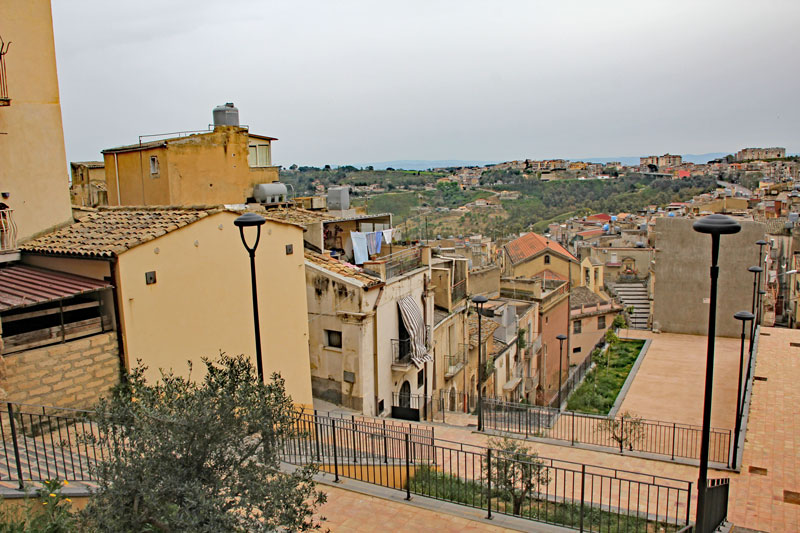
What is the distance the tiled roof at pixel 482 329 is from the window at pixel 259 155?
1229 centimetres

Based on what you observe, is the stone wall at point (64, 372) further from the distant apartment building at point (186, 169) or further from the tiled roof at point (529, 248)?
the tiled roof at point (529, 248)

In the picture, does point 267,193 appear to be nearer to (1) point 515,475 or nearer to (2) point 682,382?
(1) point 515,475

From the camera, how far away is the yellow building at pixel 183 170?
68.0 feet

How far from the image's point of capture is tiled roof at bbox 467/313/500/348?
25575 millimetres

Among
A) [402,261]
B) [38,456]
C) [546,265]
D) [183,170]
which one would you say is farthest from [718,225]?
[546,265]

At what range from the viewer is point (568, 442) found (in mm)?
16703

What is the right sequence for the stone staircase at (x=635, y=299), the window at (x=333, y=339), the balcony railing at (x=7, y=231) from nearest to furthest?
the balcony railing at (x=7, y=231) → the window at (x=333, y=339) → the stone staircase at (x=635, y=299)

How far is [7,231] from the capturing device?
12203 mm

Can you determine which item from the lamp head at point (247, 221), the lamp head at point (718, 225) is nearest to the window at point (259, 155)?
the lamp head at point (247, 221)

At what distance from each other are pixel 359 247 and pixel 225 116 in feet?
25.8

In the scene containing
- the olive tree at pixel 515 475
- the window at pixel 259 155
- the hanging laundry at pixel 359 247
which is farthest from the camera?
the window at pixel 259 155

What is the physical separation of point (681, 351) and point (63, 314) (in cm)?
2567

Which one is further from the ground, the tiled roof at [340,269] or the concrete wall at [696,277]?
the tiled roof at [340,269]

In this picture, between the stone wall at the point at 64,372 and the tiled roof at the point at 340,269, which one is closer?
the stone wall at the point at 64,372
